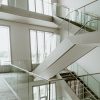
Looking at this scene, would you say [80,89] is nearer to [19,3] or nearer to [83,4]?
[83,4]

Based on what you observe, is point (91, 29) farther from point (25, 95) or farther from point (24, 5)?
point (24, 5)

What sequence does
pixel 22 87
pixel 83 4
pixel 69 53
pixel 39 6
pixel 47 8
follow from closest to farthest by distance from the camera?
1. pixel 22 87
2. pixel 69 53
3. pixel 83 4
4. pixel 39 6
5. pixel 47 8

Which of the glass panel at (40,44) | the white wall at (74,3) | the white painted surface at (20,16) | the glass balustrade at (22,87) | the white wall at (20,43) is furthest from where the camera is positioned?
the glass panel at (40,44)

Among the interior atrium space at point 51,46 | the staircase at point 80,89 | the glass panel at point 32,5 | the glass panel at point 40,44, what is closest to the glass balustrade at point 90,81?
the interior atrium space at point 51,46

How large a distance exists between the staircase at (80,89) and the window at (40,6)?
3.98 metres

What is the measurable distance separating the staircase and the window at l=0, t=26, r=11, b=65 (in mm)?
2931

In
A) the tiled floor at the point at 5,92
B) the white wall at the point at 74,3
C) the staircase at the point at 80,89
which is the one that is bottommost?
the staircase at the point at 80,89

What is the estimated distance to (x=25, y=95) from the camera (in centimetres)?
521

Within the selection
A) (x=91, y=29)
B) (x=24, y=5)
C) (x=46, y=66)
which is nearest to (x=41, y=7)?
(x=24, y=5)

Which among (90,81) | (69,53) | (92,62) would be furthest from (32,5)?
(90,81)

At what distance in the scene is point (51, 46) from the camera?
1070cm

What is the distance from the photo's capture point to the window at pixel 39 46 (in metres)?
10.8

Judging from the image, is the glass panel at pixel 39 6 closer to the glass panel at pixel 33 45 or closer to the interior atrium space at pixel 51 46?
the interior atrium space at pixel 51 46

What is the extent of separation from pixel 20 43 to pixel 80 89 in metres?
Result: 3.92
